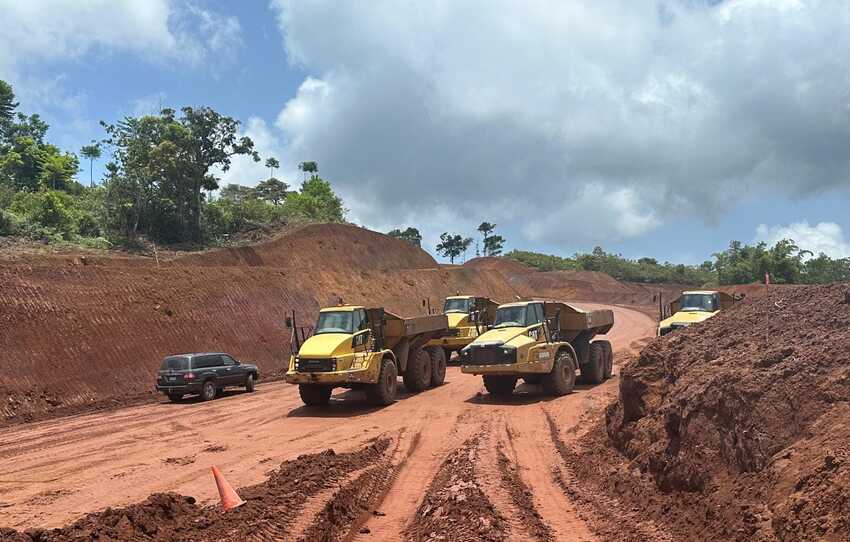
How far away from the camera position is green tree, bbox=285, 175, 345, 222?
5506 centimetres

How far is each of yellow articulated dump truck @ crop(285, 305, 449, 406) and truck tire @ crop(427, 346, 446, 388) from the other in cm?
28

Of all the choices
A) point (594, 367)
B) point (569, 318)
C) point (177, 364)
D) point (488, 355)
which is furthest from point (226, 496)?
point (594, 367)

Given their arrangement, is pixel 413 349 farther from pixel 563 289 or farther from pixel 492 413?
pixel 563 289

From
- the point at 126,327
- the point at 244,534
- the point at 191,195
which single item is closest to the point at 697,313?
the point at 244,534

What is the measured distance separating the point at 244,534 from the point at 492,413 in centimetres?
864

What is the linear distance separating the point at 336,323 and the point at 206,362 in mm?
5869

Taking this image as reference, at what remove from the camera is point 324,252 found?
4591 cm

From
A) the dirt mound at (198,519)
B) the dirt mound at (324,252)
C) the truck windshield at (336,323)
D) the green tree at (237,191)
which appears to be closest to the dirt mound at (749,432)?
the dirt mound at (198,519)

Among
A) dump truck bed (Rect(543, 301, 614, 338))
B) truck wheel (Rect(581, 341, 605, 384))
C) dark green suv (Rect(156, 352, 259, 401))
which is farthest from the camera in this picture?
dark green suv (Rect(156, 352, 259, 401))

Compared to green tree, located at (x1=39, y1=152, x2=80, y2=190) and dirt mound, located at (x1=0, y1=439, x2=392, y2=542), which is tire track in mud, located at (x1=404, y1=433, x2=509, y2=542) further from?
green tree, located at (x1=39, y1=152, x2=80, y2=190)

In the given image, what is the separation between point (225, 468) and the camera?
10.1 meters

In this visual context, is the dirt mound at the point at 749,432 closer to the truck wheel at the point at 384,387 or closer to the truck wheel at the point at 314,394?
the truck wheel at the point at 384,387

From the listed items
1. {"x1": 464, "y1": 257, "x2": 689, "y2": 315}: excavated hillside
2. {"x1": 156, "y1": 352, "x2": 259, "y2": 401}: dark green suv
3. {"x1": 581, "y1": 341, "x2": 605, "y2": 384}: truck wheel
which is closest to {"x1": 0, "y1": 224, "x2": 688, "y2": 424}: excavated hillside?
{"x1": 156, "y1": 352, "x2": 259, "y2": 401}: dark green suv

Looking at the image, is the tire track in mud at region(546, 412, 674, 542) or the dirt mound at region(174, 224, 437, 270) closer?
the tire track in mud at region(546, 412, 674, 542)
